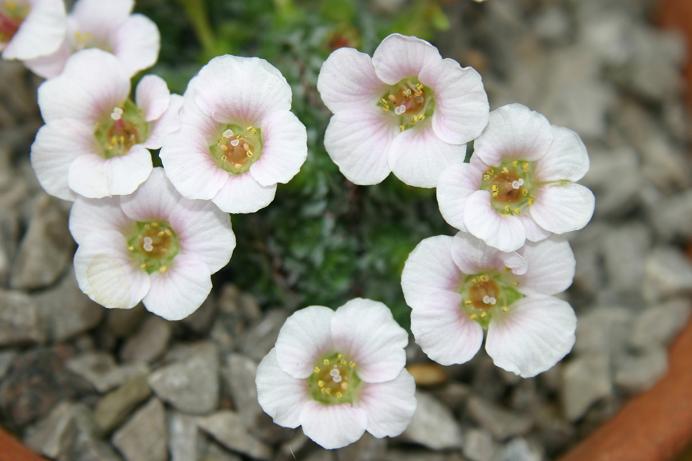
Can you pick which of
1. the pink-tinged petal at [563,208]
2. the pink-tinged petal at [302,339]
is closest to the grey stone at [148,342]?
the pink-tinged petal at [302,339]

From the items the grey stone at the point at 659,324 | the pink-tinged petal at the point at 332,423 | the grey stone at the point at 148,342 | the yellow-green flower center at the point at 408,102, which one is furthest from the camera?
the grey stone at the point at 659,324

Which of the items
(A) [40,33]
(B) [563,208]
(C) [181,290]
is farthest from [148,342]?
(B) [563,208]

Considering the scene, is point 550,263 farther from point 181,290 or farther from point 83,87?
point 83,87

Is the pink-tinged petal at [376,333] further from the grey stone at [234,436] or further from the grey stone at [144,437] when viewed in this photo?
the grey stone at [144,437]

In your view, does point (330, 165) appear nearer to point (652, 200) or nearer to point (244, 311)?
point (244, 311)

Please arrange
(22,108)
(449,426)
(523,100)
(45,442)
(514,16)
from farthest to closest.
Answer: (514,16) → (523,100) → (22,108) → (449,426) → (45,442)

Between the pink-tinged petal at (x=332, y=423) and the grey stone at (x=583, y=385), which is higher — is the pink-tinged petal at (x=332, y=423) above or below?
above

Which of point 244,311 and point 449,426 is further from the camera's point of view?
point 244,311

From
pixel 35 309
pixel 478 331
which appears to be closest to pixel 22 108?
pixel 35 309
